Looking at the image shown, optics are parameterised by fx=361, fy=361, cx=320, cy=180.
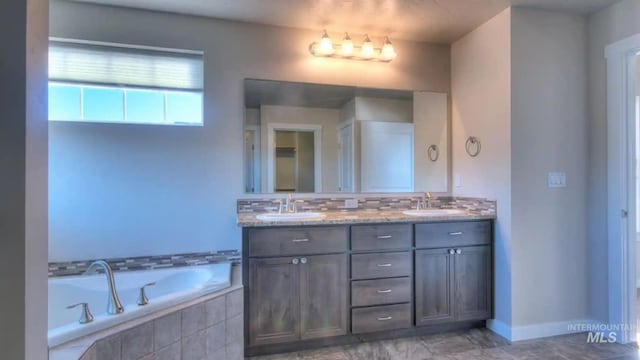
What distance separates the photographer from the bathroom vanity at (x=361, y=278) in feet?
7.68

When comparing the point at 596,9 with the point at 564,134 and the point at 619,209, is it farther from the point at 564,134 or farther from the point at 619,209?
the point at 619,209

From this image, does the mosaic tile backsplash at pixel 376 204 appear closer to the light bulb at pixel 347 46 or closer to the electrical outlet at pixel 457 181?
the electrical outlet at pixel 457 181

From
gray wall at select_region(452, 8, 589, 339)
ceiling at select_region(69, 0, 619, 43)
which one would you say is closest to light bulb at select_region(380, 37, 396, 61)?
ceiling at select_region(69, 0, 619, 43)

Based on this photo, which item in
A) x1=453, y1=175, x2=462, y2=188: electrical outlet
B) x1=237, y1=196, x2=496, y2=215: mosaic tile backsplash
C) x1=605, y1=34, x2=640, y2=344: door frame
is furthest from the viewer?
x1=453, y1=175, x2=462, y2=188: electrical outlet

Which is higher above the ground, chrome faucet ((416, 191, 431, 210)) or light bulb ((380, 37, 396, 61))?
light bulb ((380, 37, 396, 61))

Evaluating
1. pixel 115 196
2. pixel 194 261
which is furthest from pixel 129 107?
pixel 194 261

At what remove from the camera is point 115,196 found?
8.51 feet

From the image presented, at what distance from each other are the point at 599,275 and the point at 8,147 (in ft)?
11.2

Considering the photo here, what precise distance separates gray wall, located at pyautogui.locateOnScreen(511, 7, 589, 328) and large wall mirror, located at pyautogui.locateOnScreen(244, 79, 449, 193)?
0.77 meters

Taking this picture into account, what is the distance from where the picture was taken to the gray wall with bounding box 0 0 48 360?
839mm

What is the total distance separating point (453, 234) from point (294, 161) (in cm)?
136

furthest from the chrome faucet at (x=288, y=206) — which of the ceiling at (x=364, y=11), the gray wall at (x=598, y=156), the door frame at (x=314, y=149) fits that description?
the gray wall at (x=598, y=156)

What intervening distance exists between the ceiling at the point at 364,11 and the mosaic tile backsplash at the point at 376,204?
1.41 m

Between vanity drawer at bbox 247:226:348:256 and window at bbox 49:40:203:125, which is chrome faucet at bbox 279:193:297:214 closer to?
vanity drawer at bbox 247:226:348:256
